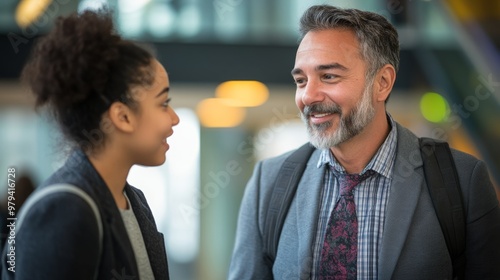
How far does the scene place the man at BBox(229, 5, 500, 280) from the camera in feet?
7.50

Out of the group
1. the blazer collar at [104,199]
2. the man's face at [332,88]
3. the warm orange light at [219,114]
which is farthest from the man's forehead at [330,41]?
the warm orange light at [219,114]

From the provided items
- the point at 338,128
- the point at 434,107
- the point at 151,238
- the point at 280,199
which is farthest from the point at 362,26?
the point at 434,107

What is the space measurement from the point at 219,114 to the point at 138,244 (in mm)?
6365

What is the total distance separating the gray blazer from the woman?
633 millimetres

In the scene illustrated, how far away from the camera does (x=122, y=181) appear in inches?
73.4

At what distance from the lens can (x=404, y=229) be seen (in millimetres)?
2289

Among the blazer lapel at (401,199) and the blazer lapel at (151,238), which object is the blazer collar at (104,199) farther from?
the blazer lapel at (401,199)

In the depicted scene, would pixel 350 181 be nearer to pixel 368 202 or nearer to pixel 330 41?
pixel 368 202

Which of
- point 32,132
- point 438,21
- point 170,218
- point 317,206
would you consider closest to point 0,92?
point 32,132

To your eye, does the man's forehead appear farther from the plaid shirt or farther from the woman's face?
the woman's face

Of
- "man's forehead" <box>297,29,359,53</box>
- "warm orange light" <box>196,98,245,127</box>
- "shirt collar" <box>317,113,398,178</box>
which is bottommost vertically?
"warm orange light" <box>196,98,245,127</box>

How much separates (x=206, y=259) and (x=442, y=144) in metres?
5.96

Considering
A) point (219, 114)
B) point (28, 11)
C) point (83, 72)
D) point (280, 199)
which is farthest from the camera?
point (219, 114)

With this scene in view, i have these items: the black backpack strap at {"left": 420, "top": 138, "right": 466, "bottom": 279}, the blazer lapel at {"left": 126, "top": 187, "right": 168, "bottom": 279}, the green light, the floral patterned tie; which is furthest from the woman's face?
the green light
